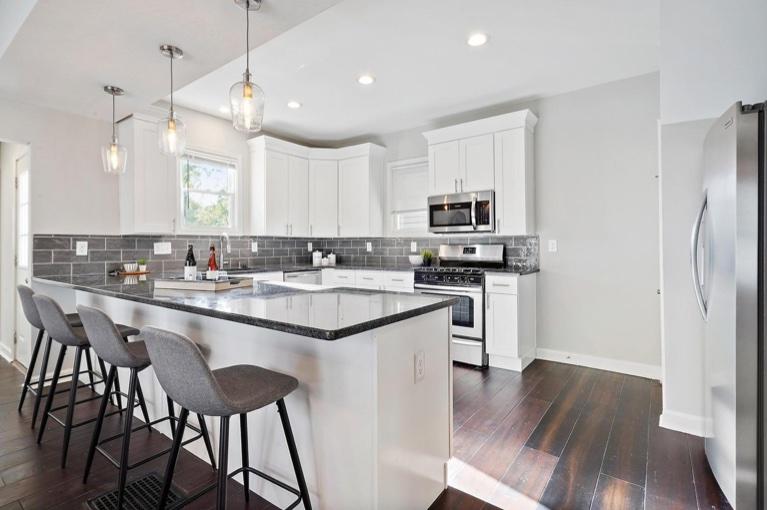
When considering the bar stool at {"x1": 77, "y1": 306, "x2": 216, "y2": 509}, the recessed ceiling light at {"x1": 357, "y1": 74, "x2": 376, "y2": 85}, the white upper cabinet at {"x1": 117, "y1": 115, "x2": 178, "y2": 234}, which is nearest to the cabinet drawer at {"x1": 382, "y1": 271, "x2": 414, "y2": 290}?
the recessed ceiling light at {"x1": 357, "y1": 74, "x2": 376, "y2": 85}

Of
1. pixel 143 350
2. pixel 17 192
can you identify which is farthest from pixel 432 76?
pixel 17 192

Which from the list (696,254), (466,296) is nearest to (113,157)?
(466,296)

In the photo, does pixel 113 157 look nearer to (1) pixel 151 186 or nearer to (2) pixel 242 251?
(1) pixel 151 186

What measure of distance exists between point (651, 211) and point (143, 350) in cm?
384

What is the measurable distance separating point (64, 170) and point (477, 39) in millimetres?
3544

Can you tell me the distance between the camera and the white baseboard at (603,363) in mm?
3303

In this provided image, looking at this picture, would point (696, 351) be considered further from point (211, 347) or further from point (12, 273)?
point (12, 273)

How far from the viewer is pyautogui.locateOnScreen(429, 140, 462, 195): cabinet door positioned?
407 cm

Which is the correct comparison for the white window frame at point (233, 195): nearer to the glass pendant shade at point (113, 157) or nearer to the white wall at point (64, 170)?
the white wall at point (64, 170)

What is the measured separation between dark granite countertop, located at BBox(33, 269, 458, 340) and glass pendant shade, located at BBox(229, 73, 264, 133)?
84 cm

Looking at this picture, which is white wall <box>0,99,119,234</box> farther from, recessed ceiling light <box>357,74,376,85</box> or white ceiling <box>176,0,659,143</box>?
recessed ceiling light <box>357,74,376,85</box>

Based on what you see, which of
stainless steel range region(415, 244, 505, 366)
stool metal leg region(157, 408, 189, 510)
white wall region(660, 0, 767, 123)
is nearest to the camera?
stool metal leg region(157, 408, 189, 510)

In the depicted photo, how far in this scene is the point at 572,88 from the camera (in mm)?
3602

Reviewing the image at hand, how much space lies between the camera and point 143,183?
11.8 feet
